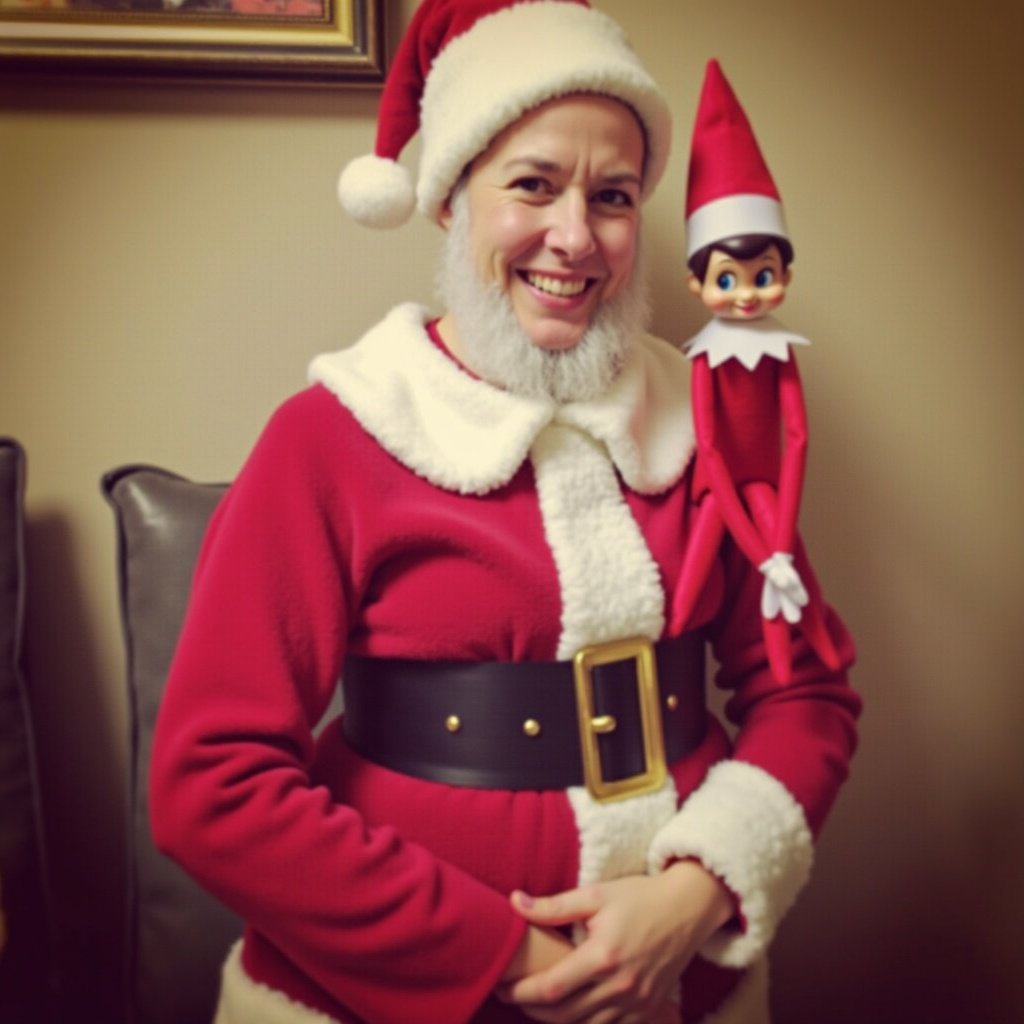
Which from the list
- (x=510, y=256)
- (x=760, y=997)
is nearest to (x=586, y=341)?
(x=510, y=256)

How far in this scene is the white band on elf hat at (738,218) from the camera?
0.70 m

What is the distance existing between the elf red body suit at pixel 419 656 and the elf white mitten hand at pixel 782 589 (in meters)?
0.10

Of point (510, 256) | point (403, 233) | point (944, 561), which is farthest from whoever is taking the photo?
point (944, 561)

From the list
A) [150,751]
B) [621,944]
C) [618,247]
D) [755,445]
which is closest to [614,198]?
[618,247]

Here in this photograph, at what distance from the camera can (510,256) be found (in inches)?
31.3

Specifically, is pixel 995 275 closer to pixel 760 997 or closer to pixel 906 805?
pixel 906 805

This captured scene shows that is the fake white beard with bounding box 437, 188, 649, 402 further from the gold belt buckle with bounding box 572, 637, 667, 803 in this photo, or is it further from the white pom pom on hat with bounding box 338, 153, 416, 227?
the gold belt buckle with bounding box 572, 637, 667, 803

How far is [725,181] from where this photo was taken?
0.71 metres

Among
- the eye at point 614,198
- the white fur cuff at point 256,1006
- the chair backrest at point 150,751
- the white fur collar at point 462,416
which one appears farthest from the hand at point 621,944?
the eye at point 614,198

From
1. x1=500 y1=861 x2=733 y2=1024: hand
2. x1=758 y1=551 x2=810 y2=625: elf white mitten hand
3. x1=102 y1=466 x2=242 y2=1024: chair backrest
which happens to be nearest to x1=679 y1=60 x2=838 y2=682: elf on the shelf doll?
x1=758 y1=551 x2=810 y2=625: elf white mitten hand

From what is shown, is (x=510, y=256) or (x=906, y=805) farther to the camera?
(x=906, y=805)

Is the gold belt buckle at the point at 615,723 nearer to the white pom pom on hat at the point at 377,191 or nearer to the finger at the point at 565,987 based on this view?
the finger at the point at 565,987

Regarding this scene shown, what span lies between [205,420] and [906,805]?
113 centimetres

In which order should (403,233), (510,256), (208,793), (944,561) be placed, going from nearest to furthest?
(208,793) → (510,256) → (403,233) → (944,561)
